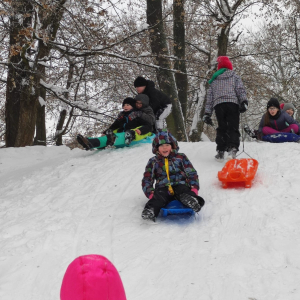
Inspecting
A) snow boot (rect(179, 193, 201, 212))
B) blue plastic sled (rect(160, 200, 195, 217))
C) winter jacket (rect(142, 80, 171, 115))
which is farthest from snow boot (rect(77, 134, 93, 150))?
snow boot (rect(179, 193, 201, 212))

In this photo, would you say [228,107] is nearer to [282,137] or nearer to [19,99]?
[282,137]

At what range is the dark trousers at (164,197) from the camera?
13.5 ft

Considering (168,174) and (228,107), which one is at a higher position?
(228,107)

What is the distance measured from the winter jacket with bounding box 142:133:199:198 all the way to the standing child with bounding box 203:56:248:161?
1.74 m

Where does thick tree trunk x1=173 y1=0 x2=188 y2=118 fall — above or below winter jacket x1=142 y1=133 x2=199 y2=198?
above

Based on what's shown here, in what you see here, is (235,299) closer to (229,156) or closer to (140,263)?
(140,263)

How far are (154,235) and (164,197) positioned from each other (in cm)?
64

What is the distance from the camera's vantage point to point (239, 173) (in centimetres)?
487

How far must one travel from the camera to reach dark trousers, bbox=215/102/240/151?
6117 millimetres

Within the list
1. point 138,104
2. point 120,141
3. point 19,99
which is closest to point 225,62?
point 138,104

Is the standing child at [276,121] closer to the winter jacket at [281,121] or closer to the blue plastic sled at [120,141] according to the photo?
the winter jacket at [281,121]

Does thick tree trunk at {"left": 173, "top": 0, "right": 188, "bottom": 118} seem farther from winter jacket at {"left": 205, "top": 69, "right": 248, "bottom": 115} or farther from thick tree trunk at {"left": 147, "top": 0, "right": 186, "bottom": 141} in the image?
winter jacket at {"left": 205, "top": 69, "right": 248, "bottom": 115}

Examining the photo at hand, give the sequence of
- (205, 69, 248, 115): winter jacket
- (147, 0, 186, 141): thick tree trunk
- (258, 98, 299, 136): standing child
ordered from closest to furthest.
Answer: (205, 69, 248, 115): winter jacket
(258, 98, 299, 136): standing child
(147, 0, 186, 141): thick tree trunk

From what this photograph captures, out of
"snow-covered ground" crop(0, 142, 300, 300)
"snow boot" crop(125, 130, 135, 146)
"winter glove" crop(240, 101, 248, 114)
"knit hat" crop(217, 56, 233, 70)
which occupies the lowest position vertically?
"snow-covered ground" crop(0, 142, 300, 300)
